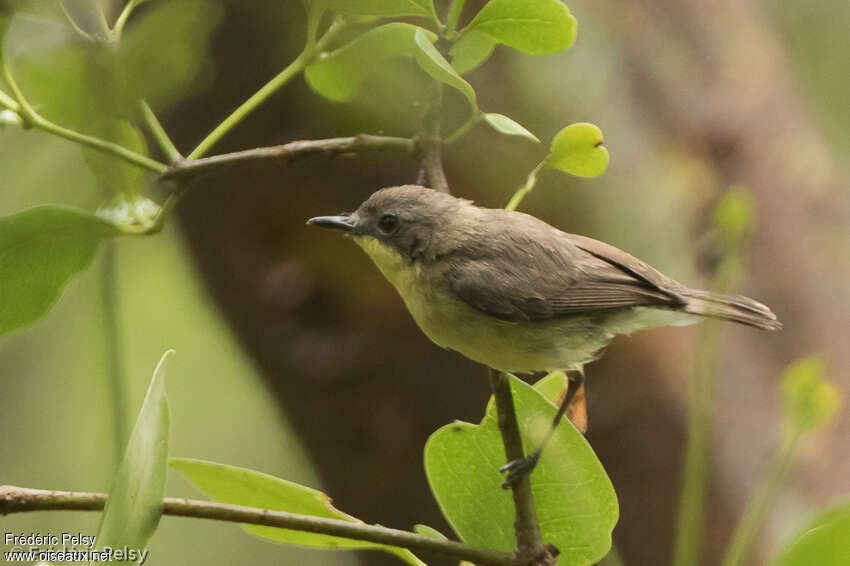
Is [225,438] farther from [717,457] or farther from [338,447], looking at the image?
[717,457]

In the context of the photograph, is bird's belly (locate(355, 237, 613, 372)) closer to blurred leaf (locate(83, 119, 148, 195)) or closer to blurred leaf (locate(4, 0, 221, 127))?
blurred leaf (locate(83, 119, 148, 195))

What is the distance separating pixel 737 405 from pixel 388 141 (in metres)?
2.12

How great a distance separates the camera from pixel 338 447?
305cm

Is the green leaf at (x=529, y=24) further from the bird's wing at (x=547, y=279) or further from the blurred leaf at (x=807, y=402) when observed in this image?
the bird's wing at (x=547, y=279)

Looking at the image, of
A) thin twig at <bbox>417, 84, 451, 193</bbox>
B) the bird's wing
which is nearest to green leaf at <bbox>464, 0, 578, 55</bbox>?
thin twig at <bbox>417, 84, 451, 193</bbox>

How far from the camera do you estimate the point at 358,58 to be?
1257 mm

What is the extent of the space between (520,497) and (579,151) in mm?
520

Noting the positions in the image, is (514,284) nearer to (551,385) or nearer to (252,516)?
(551,385)

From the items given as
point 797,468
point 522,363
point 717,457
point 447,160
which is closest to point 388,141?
point 522,363

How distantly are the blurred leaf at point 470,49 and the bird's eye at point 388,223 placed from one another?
93 cm

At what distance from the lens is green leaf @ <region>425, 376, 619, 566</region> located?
3.68 feet

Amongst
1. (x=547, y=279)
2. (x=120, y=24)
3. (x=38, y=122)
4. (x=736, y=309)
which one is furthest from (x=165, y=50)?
(x=736, y=309)

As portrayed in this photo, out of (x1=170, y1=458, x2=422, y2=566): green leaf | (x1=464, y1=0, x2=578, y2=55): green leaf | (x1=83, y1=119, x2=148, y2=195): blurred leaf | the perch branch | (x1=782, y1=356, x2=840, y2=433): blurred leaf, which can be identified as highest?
(x1=464, y1=0, x2=578, y2=55): green leaf

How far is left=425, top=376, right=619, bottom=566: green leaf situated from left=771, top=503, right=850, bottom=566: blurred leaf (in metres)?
0.39
